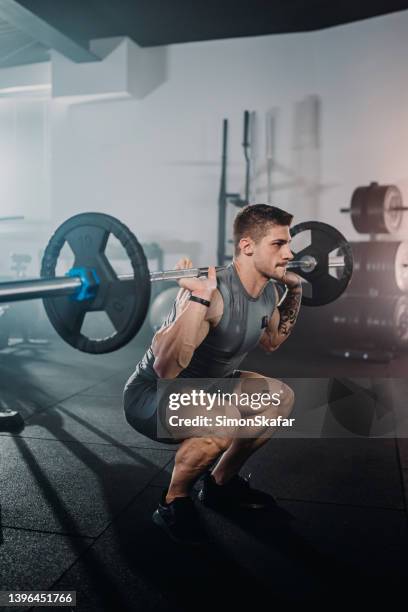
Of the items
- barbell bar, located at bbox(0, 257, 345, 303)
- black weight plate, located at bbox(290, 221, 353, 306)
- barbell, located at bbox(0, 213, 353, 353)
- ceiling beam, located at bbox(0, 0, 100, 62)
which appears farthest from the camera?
ceiling beam, located at bbox(0, 0, 100, 62)

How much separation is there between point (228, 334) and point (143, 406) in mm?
310

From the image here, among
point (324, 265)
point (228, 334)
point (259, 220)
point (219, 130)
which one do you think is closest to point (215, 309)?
point (228, 334)

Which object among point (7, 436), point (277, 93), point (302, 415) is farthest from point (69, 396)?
point (277, 93)

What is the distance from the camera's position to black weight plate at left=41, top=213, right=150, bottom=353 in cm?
120

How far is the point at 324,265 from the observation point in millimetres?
2039

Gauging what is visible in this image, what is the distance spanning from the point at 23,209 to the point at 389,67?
12.3 ft

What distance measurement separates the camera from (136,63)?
5.22m

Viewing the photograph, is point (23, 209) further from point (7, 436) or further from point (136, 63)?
point (7, 436)

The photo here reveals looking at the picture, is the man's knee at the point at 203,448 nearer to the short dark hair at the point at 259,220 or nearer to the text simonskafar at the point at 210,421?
the text simonskafar at the point at 210,421

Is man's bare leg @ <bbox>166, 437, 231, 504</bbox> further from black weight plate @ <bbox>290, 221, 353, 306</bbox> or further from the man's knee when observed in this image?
black weight plate @ <bbox>290, 221, 353, 306</bbox>

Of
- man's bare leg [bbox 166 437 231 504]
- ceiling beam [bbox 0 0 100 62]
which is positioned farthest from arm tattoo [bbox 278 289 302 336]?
ceiling beam [bbox 0 0 100 62]

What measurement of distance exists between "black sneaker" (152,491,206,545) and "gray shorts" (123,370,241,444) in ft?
0.54

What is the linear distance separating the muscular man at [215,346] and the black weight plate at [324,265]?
40 centimetres

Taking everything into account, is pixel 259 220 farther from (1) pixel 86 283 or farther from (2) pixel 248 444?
(2) pixel 248 444
